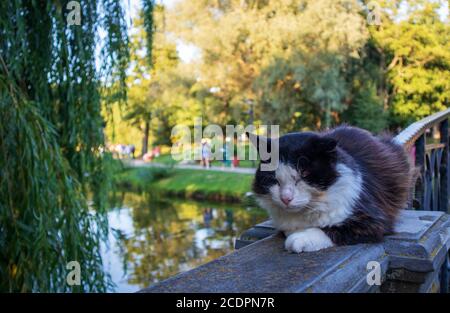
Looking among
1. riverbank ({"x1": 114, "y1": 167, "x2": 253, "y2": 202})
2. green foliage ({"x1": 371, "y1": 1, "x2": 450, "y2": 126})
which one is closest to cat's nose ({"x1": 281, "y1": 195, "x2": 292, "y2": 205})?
green foliage ({"x1": 371, "y1": 1, "x2": 450, "y2": 126})

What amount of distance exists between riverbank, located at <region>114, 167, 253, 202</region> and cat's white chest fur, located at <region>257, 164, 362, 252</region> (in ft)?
52.0

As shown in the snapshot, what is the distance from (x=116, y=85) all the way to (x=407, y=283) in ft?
13.4

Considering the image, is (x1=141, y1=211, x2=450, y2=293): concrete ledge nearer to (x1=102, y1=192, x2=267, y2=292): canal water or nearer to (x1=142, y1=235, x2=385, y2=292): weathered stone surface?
(x1=142, y1=235, x2=385, y2=292): weathered stone surface

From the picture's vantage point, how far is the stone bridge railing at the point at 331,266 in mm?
1441

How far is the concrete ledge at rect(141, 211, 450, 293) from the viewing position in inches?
56.5

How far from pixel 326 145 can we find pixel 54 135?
9.34ft

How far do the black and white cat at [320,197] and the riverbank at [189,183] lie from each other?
622 inches

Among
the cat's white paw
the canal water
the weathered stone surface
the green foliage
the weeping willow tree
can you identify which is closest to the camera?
the weathered stone surface

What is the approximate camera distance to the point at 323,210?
2.04 metres

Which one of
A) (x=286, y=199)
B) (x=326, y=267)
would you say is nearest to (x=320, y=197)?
(x=286, y=199)

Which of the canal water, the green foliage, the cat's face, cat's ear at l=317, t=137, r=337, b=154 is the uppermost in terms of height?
the green foliage

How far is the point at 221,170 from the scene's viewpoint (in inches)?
945

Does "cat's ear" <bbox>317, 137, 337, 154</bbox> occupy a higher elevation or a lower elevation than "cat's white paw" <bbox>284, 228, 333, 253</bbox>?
higher
